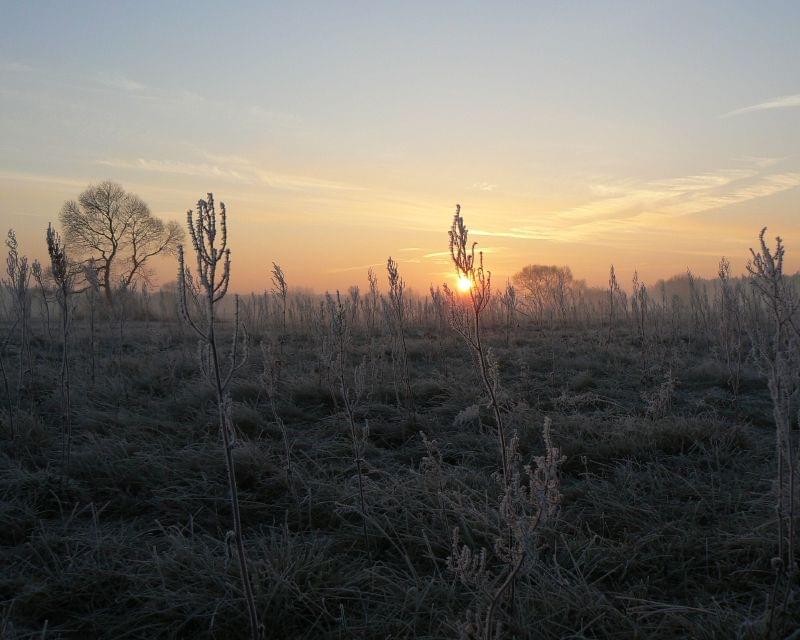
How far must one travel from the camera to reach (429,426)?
460 centimetres

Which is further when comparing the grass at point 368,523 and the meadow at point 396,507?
the grass at point 368,523

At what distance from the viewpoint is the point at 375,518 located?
9.57ft

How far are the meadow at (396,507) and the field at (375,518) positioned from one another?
0.02 metres

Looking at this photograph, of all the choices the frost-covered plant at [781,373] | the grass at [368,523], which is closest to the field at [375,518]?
the grass at [368,523]

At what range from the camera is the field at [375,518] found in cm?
215

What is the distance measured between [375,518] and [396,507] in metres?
0.14

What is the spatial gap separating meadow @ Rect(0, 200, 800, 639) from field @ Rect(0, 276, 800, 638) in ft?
0.05

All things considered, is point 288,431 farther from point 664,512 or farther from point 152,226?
point 152,226

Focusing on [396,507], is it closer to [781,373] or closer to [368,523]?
[368,523]

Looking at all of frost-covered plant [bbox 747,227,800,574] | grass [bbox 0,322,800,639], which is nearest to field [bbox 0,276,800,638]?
grass [bbox 0,322,800,639]

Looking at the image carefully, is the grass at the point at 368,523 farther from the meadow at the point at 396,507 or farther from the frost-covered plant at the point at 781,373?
the frost-covered plant at the point at 781,373

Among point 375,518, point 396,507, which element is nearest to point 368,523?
point 375,518

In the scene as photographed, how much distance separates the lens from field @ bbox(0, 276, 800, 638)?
84.8 inches

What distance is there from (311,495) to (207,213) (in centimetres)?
213
